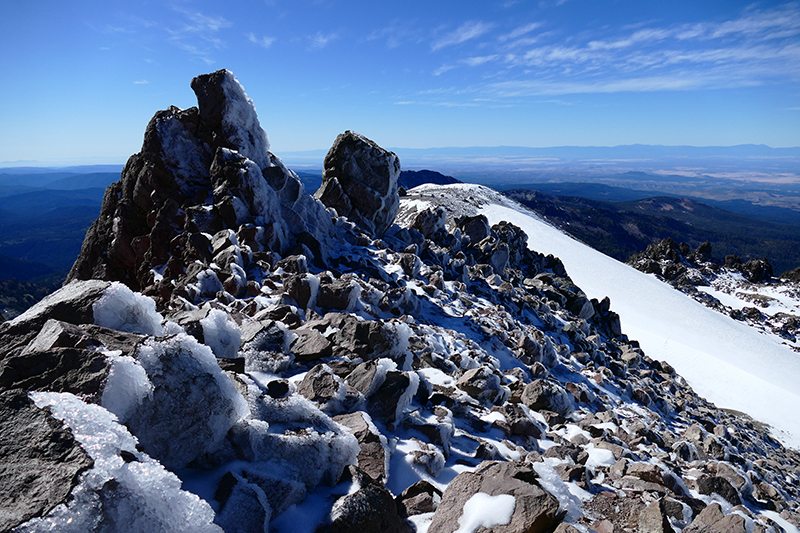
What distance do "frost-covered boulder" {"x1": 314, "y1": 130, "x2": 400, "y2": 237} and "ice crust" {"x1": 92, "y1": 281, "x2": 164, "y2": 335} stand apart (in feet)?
63.1

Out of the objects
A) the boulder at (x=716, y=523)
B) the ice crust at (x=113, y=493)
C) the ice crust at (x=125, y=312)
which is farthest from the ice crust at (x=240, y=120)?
the boulder at (x=716, y=523)

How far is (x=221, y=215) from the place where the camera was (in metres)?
15.3

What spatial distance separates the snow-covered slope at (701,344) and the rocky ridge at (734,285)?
8.08 metres

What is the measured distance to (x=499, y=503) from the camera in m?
4.12

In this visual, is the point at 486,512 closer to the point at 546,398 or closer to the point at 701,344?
the point at 546,398

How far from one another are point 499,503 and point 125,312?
5.41m

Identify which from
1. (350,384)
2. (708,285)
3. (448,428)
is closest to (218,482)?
(350,384)

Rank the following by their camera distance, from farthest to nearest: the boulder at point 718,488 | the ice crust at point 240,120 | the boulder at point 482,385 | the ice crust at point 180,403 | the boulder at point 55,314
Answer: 1. the ice crust at point 240,120
2. the boulder at point 482,385
3. the boulder at point 718,488
4. the boulder at point 55,314
5. the ice crust at point 180,403

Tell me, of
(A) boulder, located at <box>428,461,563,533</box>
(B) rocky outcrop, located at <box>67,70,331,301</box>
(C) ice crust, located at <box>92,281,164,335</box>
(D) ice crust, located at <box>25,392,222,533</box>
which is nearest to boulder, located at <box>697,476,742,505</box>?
(A) boulder, located at <box>428,461,563,533</box>

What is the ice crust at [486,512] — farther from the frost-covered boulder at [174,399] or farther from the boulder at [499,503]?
the frost-covered boulder at [174,399]

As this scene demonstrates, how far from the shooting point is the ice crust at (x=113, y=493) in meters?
2.54

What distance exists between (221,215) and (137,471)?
13946 millimetres

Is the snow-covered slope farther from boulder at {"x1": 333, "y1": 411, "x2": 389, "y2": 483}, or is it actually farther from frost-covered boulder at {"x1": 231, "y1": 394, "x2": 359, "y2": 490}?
frost-covered boulder at {"x1": 231, "y1": 394, "x2": 359, "y2": 490}

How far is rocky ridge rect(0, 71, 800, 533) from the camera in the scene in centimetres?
318
